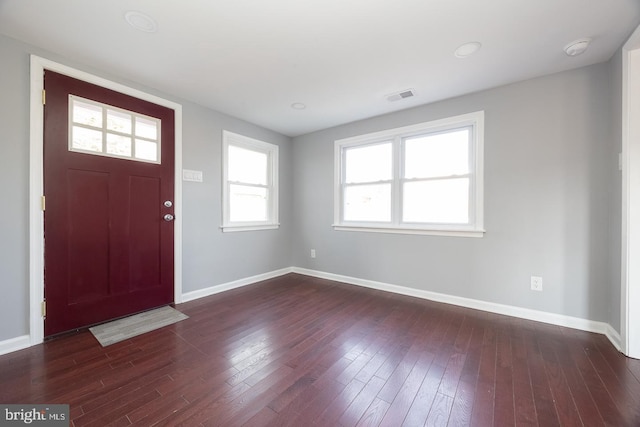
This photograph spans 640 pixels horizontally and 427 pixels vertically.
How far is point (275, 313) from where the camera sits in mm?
2748

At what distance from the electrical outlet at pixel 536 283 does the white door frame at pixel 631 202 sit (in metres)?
0.61

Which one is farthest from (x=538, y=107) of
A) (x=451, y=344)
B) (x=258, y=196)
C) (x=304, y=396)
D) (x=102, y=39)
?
(x=102, y=39)

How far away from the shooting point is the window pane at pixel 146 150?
2.67m

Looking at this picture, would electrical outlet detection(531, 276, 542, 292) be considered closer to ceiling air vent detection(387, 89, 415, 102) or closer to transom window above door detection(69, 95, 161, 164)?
ceiling air vent detection(387, 89, 415, 102)

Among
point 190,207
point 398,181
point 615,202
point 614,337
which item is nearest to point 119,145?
point 190,207

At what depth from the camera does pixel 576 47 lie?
204 cm

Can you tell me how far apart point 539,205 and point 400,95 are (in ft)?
6.16

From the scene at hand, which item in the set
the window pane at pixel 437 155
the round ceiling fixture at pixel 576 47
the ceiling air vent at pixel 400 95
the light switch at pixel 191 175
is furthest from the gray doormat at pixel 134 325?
the round ceiling fixture at pixel 576 47

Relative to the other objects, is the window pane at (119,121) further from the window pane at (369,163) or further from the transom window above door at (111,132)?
the window pane at (369,163)

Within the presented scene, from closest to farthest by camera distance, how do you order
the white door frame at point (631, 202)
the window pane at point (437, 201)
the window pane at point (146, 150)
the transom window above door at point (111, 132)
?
the white door frame at point (631, 202), the transom window above door at point (111, 132), the window pane at point (146, 150), the window pane at point (437, 201)

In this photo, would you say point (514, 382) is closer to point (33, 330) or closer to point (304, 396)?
point (304, 396)

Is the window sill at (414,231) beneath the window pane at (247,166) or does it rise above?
beneath

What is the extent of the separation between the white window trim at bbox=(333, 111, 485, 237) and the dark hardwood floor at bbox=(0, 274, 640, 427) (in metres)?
1.01

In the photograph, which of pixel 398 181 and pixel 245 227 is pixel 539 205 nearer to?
pixel 398 181
